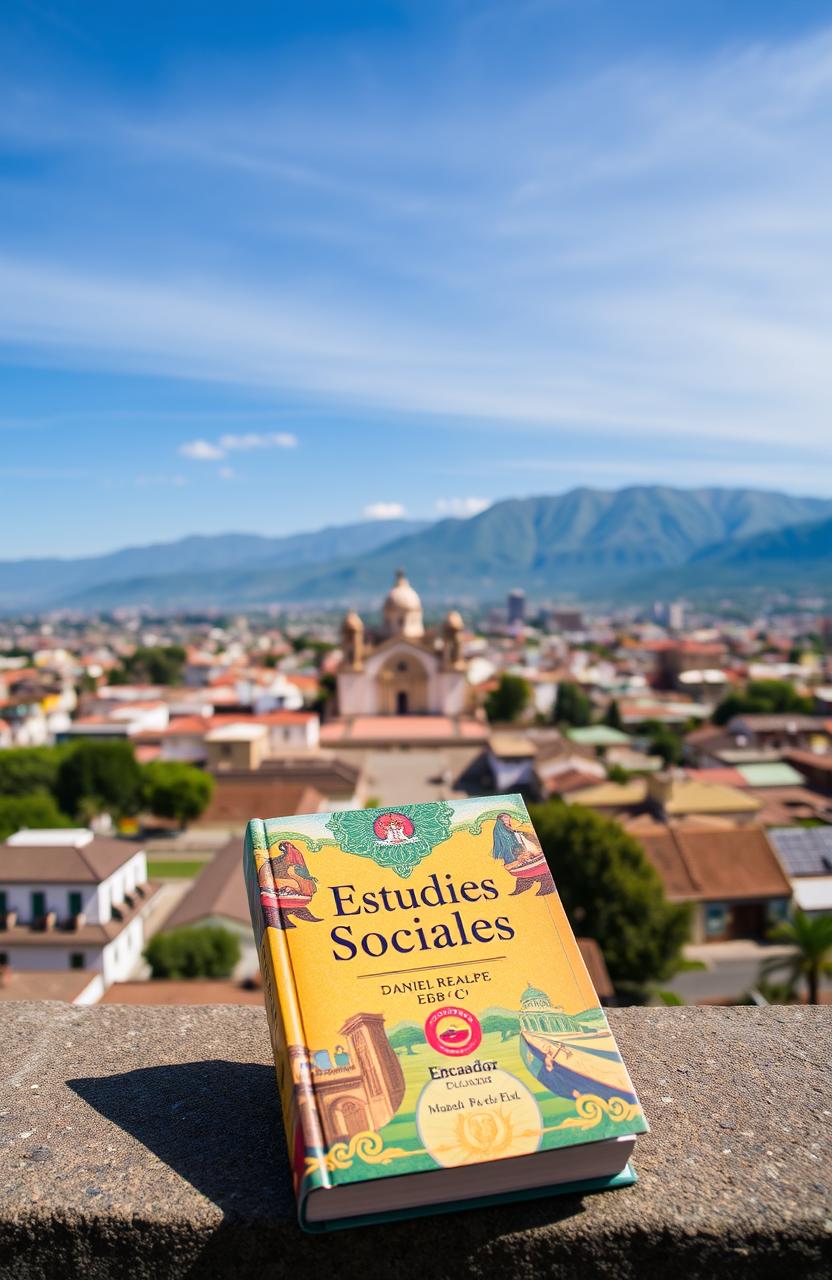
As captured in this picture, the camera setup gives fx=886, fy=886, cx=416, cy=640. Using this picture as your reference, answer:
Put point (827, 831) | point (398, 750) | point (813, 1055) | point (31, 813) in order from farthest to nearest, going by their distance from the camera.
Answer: point (398, 750) < point (31, 813) < point (827, 831) < point (813, 1055)

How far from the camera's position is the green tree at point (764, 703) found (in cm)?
4881

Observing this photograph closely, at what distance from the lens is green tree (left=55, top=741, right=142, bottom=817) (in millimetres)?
28938

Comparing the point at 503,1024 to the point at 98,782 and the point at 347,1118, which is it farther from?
the point at 98,782

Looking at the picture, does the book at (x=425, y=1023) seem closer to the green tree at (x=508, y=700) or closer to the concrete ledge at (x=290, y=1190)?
the concrete ledge at (x=290, y=1190)

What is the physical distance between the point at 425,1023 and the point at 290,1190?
0.44 metres

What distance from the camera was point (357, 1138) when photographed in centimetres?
155

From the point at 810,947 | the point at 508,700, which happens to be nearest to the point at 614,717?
the point at 508,700

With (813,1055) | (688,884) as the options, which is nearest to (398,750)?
(688,884)

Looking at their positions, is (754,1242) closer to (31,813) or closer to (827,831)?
(827,831)

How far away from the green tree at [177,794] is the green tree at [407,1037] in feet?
93.0

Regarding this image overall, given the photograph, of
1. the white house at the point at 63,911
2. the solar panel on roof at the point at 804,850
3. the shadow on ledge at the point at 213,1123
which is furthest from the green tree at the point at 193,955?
the shadow on ledge at the point at 213,1123

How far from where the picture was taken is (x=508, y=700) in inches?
1911

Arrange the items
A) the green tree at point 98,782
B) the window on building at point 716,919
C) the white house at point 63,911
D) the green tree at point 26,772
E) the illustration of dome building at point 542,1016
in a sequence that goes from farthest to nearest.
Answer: the green tree at point 26,772, the green tree at point 98,782, the window on building at point 716,919, the white house at point 63,911, the illustration of dome building at point 542,1016

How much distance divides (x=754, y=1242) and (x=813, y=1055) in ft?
2.62
